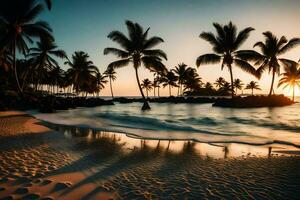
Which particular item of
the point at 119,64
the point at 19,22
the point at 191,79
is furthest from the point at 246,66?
the point at 191,79

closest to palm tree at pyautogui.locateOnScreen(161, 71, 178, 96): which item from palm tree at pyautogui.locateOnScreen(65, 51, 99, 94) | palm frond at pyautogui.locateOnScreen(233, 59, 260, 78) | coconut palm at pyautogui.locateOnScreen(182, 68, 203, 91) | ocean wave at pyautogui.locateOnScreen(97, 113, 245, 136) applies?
coconut palm at pyautogui.locateOnScreen(182, 68, 203, 91)

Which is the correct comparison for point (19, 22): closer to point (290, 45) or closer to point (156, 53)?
point (156, 53)

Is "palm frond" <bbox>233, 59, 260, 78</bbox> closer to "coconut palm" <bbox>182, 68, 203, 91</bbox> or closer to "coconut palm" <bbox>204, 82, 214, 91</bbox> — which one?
"coconut palm" <bbox>182, 68, 203, 91</bbox>

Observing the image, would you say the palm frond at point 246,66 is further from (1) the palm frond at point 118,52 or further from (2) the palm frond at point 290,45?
(1) the palm frond at point 118,52

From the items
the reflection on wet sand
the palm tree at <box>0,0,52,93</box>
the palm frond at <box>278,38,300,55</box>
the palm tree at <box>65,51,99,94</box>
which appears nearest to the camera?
the reflection on wet sand

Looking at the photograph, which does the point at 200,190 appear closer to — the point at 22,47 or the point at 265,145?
the point at 265,145

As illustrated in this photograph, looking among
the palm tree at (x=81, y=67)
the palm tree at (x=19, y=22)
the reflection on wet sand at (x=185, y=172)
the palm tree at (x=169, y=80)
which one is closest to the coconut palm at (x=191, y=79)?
the palm tree at (x=169, y=80)

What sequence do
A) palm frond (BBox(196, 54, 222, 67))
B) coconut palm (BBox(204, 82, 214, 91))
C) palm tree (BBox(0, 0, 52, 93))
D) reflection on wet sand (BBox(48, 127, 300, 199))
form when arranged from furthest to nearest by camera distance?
1. coconut palm (BBox(204, 82, 214, 91))
2. palm frond (BBox(196, 54, 222, 67))
3. palm tree (BBox(0, 0, 52, 93))
4. reflection on wet sand (BBox(48, 127, 300, 199))

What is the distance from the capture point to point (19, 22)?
83.3 feet

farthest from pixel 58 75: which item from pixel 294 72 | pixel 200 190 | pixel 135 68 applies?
pixel 200 190

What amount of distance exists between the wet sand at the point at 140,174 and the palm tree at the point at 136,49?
22400 millimetres

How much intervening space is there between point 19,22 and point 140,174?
26.7 m

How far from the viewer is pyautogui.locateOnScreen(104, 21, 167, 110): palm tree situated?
28688 millimetres

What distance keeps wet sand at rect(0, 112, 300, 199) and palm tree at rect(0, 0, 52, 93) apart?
22021 millimetres
